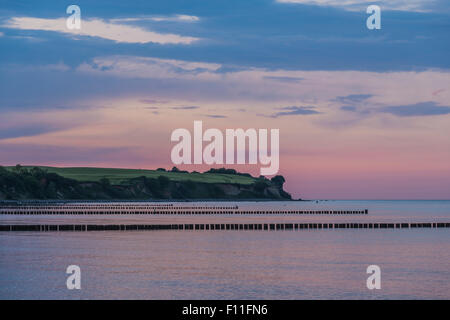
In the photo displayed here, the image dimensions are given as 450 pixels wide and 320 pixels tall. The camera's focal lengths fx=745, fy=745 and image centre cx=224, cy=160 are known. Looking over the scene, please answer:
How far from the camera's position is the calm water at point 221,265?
137ft

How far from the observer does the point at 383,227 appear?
335 ft

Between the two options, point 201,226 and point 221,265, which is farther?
point 201,226

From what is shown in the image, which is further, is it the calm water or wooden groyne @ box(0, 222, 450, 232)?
wooden groyne @ box(0, 222, 450, 232)

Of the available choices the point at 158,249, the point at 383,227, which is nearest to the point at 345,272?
the point at 158,249

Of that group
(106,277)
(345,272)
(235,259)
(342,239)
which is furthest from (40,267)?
(342,239)

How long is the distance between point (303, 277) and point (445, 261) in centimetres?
1663

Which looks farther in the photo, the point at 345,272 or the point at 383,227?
the point at 383,227

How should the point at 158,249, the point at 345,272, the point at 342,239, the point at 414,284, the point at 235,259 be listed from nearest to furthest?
the point at 414,284
the point at 345,272
the point at 235,259
the point at 158,249
the point at 342,239

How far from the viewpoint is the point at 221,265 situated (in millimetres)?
54812

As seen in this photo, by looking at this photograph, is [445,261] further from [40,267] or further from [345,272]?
[40,267]

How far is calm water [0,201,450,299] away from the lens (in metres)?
41.7

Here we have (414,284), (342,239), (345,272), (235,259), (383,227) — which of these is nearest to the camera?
(414,284)

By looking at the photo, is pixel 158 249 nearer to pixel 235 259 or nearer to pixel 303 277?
pixel 235 259

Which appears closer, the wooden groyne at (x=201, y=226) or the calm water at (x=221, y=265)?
the calm water at (x=221, y=265)
